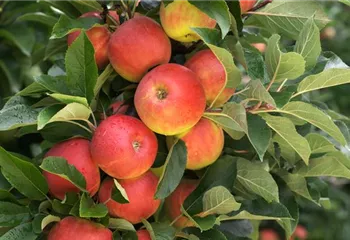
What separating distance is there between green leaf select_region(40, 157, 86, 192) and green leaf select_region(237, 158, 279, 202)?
23 centimetres

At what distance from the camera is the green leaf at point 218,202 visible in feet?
2.33

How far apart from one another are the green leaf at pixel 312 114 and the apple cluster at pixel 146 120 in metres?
0.08

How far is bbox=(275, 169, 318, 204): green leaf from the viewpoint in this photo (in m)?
0.85

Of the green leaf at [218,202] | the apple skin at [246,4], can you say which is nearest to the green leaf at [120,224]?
the green leaf at [218,202]

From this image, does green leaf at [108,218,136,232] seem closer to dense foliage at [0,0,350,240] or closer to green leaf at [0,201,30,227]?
dense foliage at [0,0,350,240]

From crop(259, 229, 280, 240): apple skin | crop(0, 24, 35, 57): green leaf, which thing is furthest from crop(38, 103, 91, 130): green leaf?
crop(259, 229, 280, 240): apple skin

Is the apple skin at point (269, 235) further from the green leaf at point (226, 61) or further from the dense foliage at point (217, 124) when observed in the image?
the green leaf at point (226, 61)

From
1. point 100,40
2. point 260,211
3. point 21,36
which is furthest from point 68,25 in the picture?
point 21,36

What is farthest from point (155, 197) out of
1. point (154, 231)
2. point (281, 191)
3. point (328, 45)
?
point (328, 45)

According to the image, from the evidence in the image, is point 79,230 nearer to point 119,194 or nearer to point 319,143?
point 119,194

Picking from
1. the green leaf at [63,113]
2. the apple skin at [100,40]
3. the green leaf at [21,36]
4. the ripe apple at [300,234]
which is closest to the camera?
the green leaf at [63,113]

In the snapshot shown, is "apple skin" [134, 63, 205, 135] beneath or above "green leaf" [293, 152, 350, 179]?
above

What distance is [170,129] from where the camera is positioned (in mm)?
703

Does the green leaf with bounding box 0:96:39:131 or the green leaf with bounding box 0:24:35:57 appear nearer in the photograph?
the green leaf with bounding box 0:96:39:131
